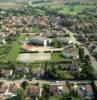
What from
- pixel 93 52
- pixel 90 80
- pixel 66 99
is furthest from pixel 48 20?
pixel 66 99

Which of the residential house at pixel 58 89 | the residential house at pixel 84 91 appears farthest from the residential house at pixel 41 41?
the residential house at pixel 84 91

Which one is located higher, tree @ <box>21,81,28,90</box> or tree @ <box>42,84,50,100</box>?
tree @ <box>21,81,28,90</box>

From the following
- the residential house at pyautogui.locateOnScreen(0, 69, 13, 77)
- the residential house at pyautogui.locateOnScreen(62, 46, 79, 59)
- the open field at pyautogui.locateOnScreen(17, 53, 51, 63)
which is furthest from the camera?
the residential house at pyautogui.locateOnScreen(62, 46, 79, 59)

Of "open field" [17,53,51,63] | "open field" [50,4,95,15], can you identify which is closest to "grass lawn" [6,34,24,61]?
"open field" [17,53,51,63]

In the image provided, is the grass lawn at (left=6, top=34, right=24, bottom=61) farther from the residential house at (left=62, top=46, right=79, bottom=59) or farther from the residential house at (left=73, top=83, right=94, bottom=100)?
the residential house at (left=73, top=83, right=94, bottom=100)

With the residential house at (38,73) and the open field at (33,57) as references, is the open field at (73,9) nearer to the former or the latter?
the open field at (33,57)

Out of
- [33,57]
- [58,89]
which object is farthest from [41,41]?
[58,89]

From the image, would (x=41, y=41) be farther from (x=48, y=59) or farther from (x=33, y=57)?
(x=48, y=59)
